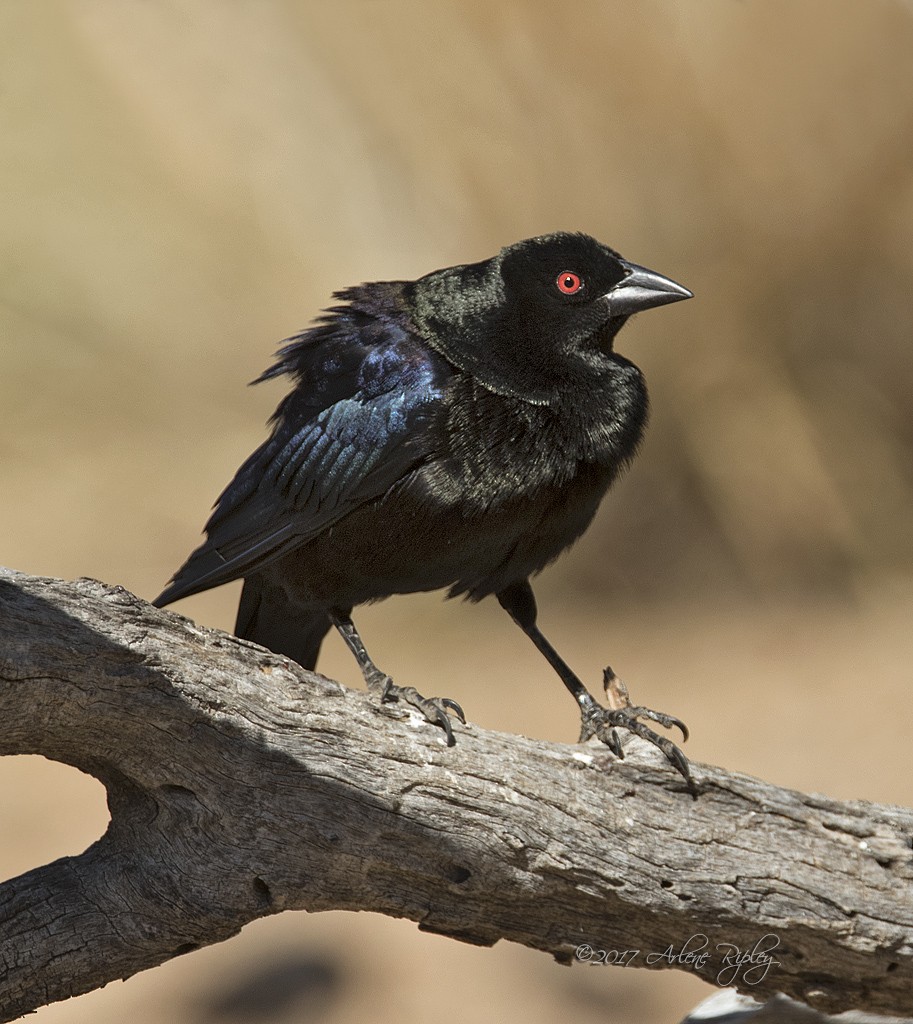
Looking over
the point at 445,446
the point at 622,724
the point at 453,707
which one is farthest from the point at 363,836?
the point at 445,446

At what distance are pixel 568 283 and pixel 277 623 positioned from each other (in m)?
1.25

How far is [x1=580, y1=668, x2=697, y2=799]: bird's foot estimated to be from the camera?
315 centimetres

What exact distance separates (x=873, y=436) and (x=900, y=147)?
61.9 inches

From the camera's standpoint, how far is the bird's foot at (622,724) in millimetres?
3146

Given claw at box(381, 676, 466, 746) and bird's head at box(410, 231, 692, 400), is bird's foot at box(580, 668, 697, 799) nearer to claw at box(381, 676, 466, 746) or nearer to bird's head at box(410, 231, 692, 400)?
claw at box(381, 676, 466, 746)

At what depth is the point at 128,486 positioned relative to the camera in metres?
8.22

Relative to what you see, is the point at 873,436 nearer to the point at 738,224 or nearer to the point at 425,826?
the point at 738,224

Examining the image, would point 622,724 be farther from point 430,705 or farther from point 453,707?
point 430,705

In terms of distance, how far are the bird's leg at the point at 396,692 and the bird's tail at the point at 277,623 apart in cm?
18

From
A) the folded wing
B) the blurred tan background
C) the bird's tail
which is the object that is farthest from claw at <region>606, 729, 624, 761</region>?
the blurred tan background

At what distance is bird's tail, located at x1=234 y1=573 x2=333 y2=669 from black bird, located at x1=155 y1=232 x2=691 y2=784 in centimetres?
1

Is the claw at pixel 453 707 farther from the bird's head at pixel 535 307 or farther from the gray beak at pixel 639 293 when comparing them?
the gray beak at pixel 639 293
